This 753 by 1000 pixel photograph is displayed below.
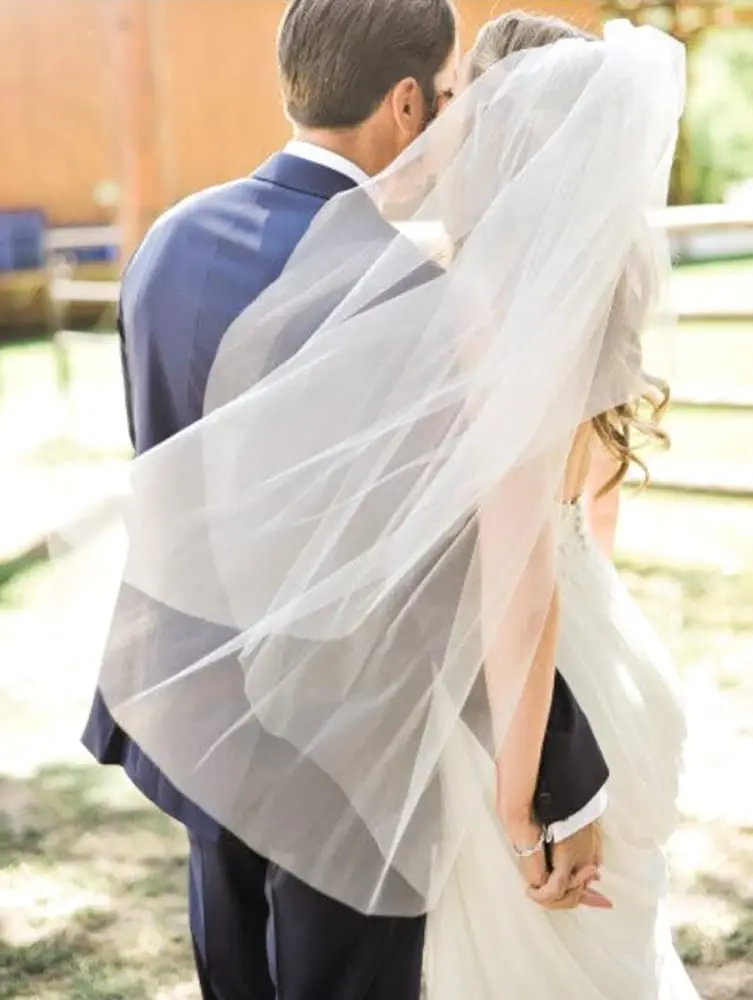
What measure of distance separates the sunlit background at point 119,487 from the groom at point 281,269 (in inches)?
9.2

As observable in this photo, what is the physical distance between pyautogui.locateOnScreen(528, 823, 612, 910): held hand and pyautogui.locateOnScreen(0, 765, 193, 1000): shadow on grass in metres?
1.31

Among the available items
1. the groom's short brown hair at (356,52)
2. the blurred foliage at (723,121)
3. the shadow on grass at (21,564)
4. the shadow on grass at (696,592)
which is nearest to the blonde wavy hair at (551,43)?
the groom's short brown hair at (356,52)

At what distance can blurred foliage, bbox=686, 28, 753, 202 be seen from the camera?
18.5 m

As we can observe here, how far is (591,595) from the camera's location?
2068mm

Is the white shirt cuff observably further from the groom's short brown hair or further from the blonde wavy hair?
the groom's short brown hair

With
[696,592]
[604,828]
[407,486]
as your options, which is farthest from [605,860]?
[696,592]

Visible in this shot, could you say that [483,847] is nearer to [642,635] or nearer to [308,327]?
[642,635]

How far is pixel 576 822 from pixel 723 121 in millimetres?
18422

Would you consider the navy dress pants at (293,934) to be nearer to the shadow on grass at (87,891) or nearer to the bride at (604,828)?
the bride at (604,828)

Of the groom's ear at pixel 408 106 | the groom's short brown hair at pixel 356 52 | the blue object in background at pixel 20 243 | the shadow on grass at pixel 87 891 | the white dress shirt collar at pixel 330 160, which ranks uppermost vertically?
the groom's short brown hair at pixel 356 52

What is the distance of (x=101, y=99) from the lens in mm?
13945

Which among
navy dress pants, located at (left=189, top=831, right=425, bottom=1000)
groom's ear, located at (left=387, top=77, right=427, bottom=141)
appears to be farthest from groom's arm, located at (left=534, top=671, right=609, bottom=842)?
groom's ear, located at (left=387, top=77, right=427, bottom=141)

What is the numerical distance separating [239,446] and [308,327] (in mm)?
165

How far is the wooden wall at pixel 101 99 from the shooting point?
13.6m
